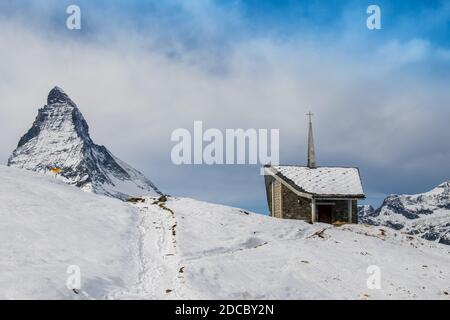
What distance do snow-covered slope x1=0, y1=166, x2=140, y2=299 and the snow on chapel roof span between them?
46.7 ft

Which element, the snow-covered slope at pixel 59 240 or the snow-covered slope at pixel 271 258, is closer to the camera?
the snow-covered slope at pixel 59 240

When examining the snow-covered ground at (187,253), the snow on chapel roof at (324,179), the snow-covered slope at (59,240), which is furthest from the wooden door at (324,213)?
the snow-covered slope at (59,240)

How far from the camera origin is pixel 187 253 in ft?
82.2

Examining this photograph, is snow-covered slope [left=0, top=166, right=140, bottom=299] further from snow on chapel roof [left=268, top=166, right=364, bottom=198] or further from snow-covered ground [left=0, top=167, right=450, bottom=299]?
snow on chapel roof [left=268, top=166, right=364, bottom=198]

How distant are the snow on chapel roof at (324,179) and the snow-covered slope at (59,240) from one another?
46.7 feet

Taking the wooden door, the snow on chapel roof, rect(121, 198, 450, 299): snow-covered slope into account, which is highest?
the snow on chapel roof

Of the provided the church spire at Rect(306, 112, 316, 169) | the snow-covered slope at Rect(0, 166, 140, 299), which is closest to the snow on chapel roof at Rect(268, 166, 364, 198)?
the church spire at Rect(306, 112, 316, 169)

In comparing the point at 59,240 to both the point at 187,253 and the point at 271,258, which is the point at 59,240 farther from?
the point at 271,258

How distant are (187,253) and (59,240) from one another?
6257 mm

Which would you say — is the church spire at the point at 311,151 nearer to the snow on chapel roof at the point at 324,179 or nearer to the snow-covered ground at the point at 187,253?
the snow on chapel roof at the point at 324,179

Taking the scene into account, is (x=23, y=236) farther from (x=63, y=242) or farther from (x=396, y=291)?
(x=396, y=291)

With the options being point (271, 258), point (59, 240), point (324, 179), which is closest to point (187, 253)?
point (271, 258)

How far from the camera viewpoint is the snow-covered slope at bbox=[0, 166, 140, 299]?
58.4ft

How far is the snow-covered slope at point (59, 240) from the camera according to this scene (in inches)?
701
